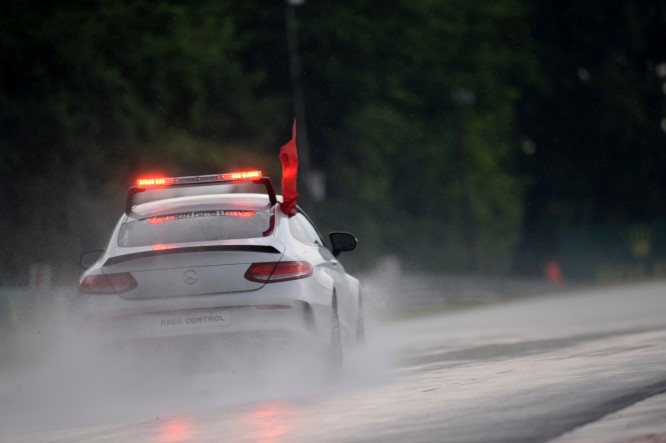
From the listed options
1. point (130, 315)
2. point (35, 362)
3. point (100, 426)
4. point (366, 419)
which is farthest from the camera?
point (35, 362)

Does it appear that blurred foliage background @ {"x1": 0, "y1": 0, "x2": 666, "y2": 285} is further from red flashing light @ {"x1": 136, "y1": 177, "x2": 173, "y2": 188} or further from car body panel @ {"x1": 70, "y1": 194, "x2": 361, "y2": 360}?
car body panel @ {"x1": 70, "y1": 194, "x2": 361, "y2": 360}

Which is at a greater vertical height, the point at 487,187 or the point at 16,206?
the point at 16,206

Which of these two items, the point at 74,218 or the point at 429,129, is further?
the point at 429,129

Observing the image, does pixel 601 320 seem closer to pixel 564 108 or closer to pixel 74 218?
pixel 74 218

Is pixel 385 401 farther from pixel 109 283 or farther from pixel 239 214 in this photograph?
pixel 109 283

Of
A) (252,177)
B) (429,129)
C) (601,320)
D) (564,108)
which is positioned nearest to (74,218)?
(601,320)

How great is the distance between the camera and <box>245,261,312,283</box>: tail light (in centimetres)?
1391

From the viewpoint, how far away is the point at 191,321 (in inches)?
539

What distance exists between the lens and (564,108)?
248 ft

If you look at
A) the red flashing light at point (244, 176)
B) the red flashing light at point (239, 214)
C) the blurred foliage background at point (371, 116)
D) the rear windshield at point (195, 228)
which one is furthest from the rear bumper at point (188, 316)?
the blurred foliage background at point (371, 116)

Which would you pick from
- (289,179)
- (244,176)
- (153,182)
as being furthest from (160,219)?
(289,179)

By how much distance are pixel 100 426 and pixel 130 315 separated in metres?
1.19

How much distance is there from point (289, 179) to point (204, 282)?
1.82m

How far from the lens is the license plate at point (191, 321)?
13.7m
